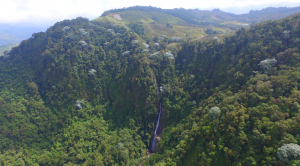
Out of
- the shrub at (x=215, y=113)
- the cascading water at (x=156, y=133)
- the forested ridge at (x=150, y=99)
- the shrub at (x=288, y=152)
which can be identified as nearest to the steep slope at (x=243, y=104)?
the shrub at (x=215, y=113)

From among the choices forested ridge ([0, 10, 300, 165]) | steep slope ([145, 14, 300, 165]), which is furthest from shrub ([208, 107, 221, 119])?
forested ridge ([0, 10, 300, 165])

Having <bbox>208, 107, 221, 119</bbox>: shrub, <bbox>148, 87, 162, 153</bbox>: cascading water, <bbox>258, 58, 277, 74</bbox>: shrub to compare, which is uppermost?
<bbox>258, 58, 277, 74</bbox>: shrub

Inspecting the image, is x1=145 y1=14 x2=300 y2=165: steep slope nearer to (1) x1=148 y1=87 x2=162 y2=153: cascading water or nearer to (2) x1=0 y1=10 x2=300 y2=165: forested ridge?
(2) x1=0 y1=10 x2=300 y2=165: forested ridge

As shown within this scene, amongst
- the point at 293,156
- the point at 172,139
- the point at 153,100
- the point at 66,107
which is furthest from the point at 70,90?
the point at 293,156

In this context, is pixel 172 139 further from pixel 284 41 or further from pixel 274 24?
pixel 274 24

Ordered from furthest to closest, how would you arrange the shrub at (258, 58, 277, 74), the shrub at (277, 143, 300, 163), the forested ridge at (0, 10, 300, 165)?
the shrub at (258, 58, 277, 74)
the forested ridge at (0, 10, 300, 165)
the shrub at (277, 143, 300, 163)

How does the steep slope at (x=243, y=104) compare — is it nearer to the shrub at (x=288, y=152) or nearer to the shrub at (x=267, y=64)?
the shrub at (x=267, y=64)

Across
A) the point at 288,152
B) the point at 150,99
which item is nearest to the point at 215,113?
the point at 288,152

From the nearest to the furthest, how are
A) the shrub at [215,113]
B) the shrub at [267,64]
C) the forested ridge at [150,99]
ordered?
the forested ridge at [150,99]
the shrub at [215,113]
the shrub at [267,64]
